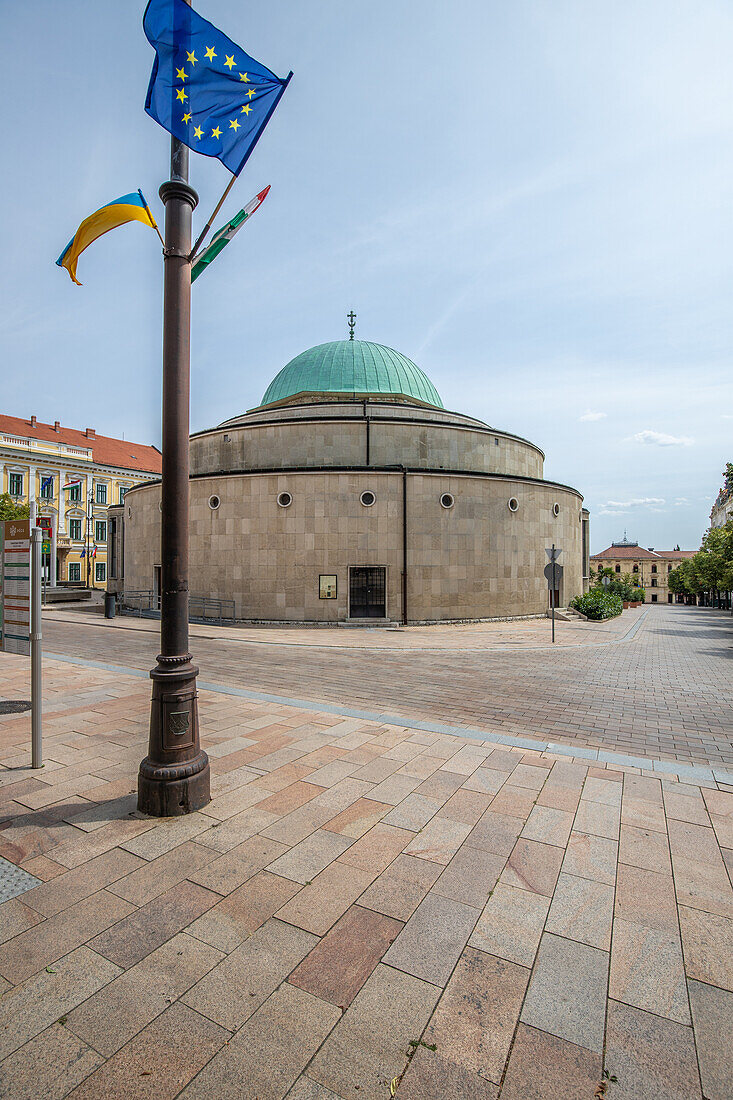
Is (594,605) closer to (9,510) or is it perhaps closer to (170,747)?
(170,747)

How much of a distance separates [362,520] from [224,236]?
17.1 metres

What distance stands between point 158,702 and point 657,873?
426 centimetres

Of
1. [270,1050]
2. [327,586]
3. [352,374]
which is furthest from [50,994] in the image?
[352,374]

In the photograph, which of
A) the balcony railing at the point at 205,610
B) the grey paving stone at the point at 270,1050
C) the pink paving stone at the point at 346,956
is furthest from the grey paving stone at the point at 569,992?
the balcony railing at the point at 205,610

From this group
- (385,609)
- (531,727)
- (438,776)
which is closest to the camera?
(438,776)

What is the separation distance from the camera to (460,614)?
22.9 m

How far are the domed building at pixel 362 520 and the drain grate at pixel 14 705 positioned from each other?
12.9 m

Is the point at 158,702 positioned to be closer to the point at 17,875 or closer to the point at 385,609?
the point at 17,875

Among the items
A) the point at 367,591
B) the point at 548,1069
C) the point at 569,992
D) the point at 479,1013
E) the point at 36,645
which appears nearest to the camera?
the point at 548,1069

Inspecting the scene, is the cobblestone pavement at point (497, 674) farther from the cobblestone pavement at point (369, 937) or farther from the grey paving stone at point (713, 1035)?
the grey paving stone at point (713, 1035)

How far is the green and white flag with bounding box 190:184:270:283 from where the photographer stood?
5.16 m

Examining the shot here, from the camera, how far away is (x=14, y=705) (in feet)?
29.1

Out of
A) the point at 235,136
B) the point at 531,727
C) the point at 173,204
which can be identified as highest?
the point at 235,136

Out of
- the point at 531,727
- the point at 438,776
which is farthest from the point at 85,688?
the point at 531,727
